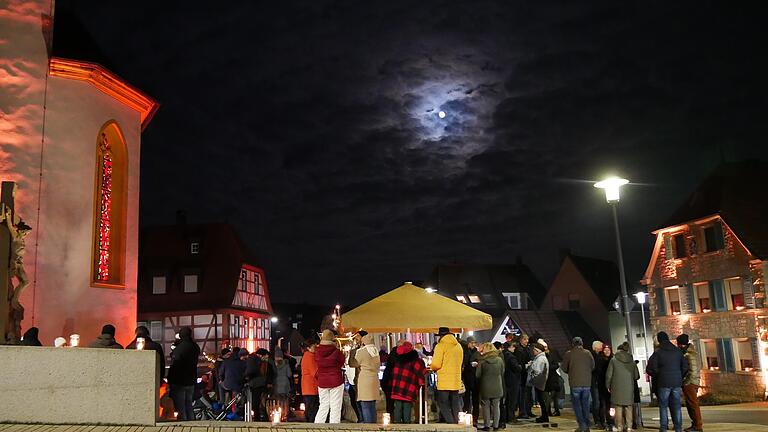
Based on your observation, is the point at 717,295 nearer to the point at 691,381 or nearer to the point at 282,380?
the point at 691,381

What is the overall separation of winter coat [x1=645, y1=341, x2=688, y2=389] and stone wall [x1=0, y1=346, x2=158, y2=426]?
26.4 ft

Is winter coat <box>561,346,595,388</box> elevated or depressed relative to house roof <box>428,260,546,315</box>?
depressed

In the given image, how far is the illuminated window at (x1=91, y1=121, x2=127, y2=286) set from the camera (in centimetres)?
1623

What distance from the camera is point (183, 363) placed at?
38.8ft

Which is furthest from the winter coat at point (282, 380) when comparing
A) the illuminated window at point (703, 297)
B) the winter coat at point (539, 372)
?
the illuminated window at point (703, 297)

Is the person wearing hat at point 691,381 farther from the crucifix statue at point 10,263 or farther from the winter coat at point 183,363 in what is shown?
the crucifix statue at point 10,263

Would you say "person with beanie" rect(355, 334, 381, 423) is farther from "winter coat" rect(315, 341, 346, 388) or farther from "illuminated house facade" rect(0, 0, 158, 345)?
"illuminated house facade" rect(0, 0, 158, 345)

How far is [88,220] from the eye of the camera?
1553cm

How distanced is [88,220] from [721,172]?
2866 centimetres

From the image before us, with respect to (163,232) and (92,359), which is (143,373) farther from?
(163,232)

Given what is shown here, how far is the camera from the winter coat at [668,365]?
11.4 metres

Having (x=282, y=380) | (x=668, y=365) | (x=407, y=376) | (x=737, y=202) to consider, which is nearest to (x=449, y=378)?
(x=407, y=376)

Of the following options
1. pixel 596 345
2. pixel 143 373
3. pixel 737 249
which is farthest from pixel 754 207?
pixel 143 373

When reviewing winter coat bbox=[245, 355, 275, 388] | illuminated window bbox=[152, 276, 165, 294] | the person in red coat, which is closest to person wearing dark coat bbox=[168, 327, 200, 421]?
winter coat bbox=[245, 355, 275, 388]
